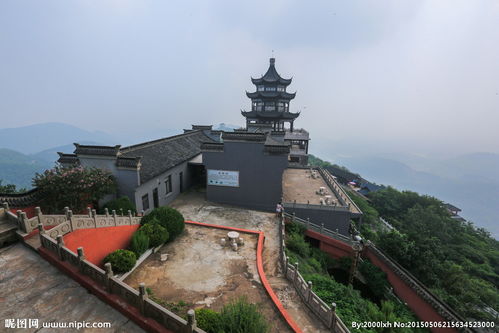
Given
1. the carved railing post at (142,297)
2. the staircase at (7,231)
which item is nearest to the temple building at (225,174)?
the staircase at (7,231)

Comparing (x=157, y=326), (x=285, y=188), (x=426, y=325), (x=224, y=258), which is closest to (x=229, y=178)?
(x=285, y=188)

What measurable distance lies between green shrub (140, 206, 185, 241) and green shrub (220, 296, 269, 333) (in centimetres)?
625

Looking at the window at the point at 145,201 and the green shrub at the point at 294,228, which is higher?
the window at the point at 145,201

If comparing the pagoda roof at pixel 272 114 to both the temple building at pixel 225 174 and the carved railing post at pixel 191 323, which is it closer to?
the temple building at pixel 225 174

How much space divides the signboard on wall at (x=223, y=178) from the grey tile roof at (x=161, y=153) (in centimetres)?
271

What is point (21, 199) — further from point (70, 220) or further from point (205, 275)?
point (205, 275)

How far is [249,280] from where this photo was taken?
838cm

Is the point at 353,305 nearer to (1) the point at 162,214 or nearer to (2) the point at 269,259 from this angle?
(2) the point at 269,259

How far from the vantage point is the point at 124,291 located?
16.8 feet

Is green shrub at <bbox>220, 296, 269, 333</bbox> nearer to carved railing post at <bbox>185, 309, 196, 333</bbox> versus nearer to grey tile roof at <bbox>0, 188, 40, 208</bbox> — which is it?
carved railing post at <bbox>185, 309, 196, 333</bbox>

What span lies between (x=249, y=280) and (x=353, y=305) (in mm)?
4574

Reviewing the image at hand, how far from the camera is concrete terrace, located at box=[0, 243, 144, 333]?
4734 millimetres

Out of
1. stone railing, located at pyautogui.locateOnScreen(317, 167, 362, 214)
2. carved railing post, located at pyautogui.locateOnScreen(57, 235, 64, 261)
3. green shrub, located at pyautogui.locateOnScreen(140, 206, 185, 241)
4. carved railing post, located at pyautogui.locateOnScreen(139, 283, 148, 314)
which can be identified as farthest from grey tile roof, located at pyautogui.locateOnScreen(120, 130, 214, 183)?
stone railing, located at pyautogui.locateOnScreen(317, 167, 362, 214)

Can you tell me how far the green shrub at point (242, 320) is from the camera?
4.82 m
